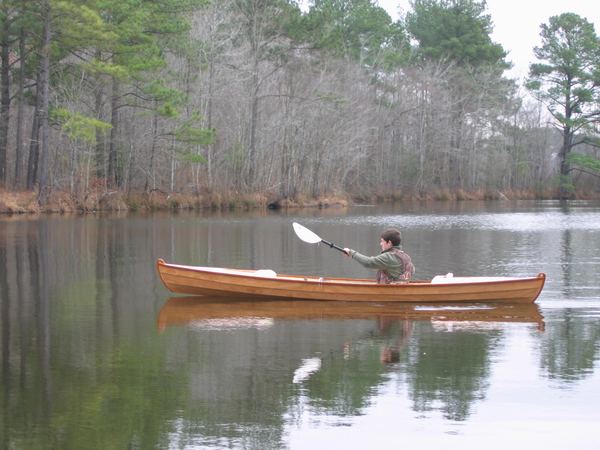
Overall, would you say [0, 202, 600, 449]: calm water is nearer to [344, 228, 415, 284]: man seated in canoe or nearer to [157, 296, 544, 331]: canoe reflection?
[157, 296, 544, 331]: canoe reflection

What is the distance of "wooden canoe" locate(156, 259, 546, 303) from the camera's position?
49.5 feet

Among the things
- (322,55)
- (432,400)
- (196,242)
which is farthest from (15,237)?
(322,55)

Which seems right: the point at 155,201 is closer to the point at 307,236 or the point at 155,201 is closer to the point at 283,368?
the point at 307,236

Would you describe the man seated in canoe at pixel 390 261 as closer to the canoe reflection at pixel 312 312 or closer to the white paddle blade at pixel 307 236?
the canoe reflection at pixel 312 312

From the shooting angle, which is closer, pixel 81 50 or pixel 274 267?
pixel 274 267

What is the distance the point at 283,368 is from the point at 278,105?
45633mm

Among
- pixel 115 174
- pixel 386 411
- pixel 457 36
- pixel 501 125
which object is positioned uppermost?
pixel 457 36

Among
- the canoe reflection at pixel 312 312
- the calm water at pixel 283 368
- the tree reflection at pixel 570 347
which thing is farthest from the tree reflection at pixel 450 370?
the canoe reflection at pixel 312 312

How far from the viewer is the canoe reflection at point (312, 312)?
13.8m

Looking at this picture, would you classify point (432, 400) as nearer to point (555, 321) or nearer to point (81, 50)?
point (555, 321)

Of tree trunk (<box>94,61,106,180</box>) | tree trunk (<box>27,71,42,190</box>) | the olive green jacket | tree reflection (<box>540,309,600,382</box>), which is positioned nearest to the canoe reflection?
tree reflection (<box>540,309,600,382</box>)

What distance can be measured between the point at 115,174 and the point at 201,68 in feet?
20.6

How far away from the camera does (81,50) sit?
42250mm

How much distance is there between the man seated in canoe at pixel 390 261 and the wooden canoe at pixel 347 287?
0.85 ft
